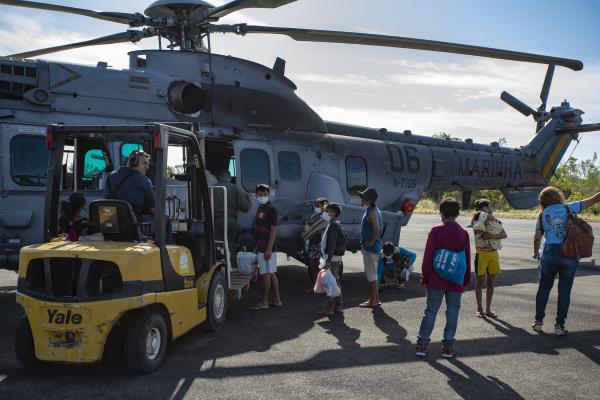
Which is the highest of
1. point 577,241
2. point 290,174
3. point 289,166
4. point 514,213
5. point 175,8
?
point 175,8

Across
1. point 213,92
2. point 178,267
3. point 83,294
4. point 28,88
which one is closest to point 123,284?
point 83,294

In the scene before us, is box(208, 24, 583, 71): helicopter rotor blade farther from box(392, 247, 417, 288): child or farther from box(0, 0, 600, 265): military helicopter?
box(392, 247, 417, 288): child

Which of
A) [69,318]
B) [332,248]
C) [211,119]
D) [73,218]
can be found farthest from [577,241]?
[211,119]

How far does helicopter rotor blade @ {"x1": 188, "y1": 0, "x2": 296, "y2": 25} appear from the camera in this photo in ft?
23.8

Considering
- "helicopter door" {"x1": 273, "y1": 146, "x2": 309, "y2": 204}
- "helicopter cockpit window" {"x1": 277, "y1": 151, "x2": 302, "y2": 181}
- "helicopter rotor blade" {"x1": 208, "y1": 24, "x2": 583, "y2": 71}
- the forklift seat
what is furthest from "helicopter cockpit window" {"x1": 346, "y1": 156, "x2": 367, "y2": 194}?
the forklift seat

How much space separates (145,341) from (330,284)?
2815 millimetres

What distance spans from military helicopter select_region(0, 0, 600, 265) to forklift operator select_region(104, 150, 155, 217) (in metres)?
1.00

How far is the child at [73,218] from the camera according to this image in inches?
225

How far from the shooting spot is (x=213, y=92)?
9188 millimetres

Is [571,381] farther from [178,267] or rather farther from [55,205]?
[55,205]

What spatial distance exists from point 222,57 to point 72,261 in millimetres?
5439

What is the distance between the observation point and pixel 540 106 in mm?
16438

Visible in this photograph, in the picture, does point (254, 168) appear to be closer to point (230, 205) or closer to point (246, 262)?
point (230, 205)

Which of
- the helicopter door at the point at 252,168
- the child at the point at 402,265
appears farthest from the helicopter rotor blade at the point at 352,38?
the child at the point at 402,265
